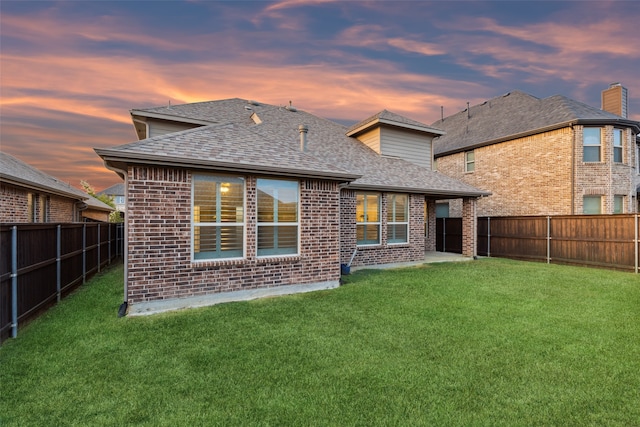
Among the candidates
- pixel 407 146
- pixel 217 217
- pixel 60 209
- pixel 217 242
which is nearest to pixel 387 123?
pixel 407 146

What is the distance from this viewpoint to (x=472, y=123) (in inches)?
814

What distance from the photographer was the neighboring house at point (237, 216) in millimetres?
5840

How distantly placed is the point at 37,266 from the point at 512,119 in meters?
21.9

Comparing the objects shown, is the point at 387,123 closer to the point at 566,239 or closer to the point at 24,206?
the point at 566,239

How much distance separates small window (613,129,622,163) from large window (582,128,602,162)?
0.85m

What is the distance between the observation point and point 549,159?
49.1 feet

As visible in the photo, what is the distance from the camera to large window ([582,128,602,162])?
14.1 m

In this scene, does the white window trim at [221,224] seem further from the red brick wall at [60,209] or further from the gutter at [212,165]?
the red brick wall at [60,209]

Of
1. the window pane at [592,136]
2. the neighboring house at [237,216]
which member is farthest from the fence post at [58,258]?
the window pane at [592,136]

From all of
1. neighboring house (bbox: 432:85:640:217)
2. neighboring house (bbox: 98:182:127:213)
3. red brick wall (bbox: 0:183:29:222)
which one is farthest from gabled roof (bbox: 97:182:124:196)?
neighboring house (bbox: 432:85:640:217)

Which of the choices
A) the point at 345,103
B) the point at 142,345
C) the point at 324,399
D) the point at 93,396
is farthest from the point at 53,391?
the point at 345,103

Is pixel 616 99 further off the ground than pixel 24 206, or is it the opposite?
pixel 616 99

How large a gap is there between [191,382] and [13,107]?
12737mm

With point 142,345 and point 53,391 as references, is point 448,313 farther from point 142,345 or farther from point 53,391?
point 53,391
